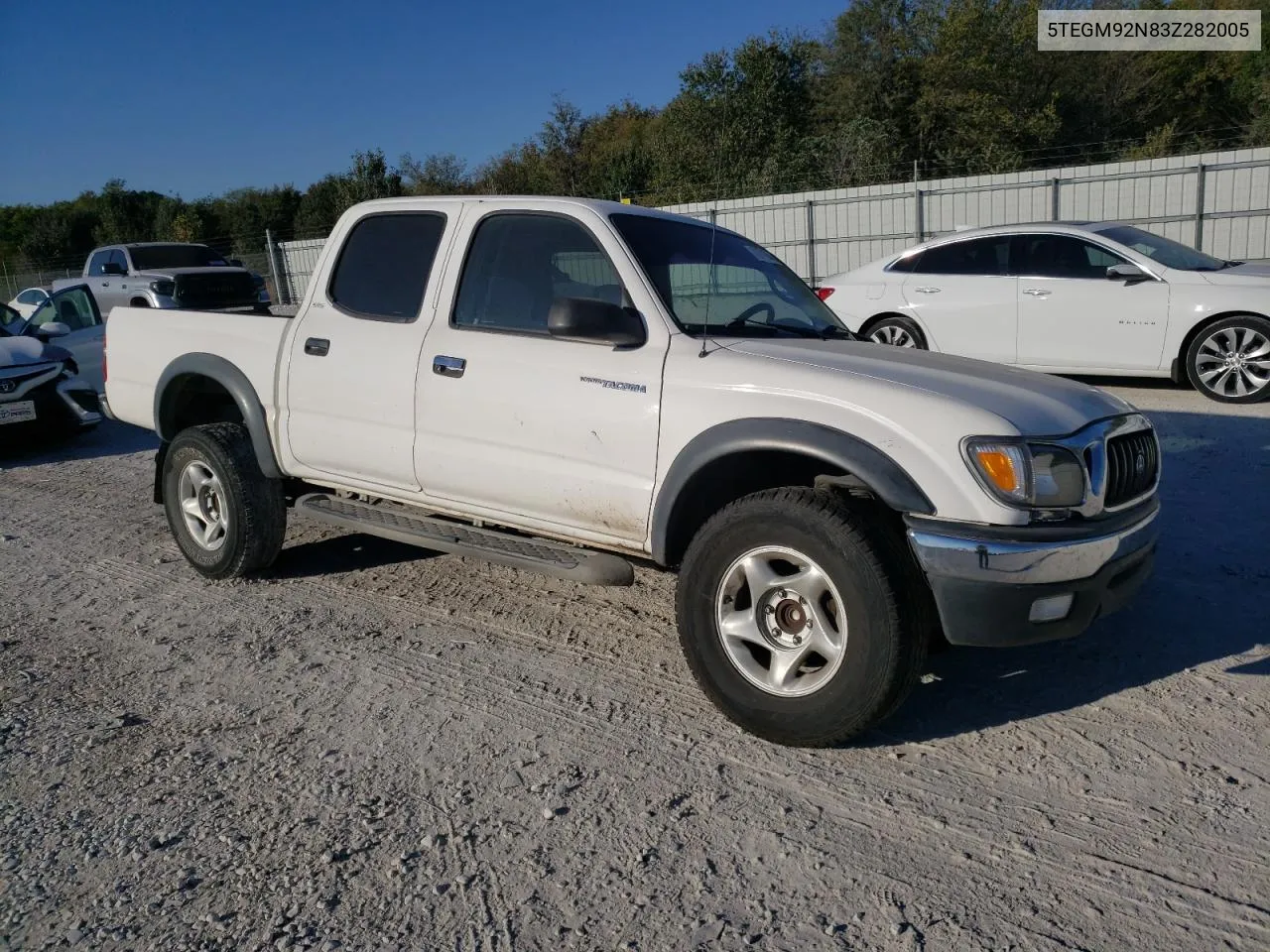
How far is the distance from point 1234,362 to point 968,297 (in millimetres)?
2332

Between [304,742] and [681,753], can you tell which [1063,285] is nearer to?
[681,753]

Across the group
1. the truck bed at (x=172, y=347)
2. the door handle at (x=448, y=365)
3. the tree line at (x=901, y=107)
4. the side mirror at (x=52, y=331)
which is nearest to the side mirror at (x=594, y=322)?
the door handle at (x=448, y=365)

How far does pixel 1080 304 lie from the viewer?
877cm

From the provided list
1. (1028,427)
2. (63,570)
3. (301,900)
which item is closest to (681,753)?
(301,900)

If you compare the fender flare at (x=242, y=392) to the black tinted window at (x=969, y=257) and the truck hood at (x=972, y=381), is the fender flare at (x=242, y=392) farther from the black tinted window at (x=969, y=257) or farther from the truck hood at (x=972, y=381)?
the black tinted window at (x=969, y=257)

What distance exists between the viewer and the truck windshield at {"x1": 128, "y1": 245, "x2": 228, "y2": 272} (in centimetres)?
1795

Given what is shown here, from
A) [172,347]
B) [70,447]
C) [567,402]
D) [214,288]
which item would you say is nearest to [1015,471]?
[567,402]

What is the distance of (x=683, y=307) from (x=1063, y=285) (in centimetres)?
640

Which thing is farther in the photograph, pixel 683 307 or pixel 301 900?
pixel 683 307

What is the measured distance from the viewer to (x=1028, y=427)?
3.02m

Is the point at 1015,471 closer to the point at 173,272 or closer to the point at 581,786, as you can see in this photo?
the point at 581,786

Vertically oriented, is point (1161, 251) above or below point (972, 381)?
above

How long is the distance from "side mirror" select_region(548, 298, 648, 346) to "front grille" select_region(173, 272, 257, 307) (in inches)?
536

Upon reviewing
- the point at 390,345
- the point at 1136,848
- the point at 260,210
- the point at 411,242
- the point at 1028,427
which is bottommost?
the point at 1136,848
